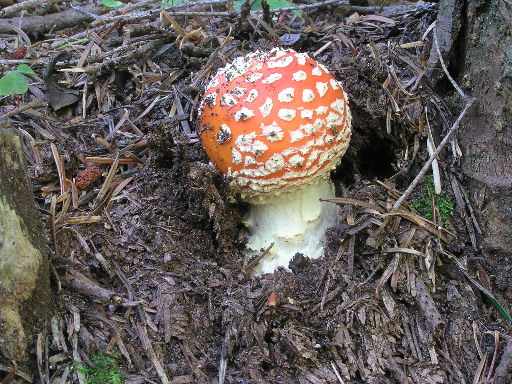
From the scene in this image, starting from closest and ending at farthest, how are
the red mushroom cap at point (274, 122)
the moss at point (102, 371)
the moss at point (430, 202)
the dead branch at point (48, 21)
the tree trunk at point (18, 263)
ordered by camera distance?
the tree trunk at point (18, 263), the moss at point (102, 371), the red mushroom cap at point (274, 122), the moss at point (430, 202), the dead branch at point (48, 21)

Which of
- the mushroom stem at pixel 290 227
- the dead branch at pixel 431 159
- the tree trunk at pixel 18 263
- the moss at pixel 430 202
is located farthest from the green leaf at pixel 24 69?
the moss at pixel 430 202

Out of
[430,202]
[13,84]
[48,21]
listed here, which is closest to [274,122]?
[430,202]

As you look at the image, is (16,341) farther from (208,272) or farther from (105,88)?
(105,88)

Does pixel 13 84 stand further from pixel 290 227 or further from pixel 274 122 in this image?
pixel 290 227

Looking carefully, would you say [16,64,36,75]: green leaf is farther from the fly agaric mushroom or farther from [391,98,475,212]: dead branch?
[391,98,475,212]: dead branch

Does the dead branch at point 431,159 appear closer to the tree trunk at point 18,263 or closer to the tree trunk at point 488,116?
the tree trunk at point 488,116

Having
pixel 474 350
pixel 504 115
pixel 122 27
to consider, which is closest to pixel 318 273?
pixel 474 350
